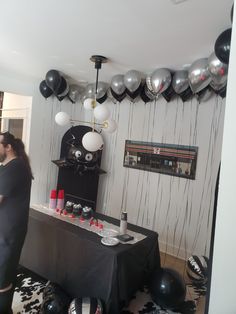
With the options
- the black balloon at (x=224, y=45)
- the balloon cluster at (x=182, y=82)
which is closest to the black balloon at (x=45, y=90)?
the balloon cluster at (x=182, y=82)

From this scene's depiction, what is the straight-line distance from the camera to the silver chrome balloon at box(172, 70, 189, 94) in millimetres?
2604

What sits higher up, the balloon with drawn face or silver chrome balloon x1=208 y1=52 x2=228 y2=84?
silver chrome balloon x1=208 y1=52 x2=228 y2=84

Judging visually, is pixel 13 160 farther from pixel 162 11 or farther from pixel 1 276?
pixel 162 11

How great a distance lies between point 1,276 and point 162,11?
2093mm

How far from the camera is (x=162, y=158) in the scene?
335 centimetres

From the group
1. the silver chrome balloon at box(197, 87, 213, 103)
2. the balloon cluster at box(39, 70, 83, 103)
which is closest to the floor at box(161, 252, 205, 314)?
the silver chrome balloon at box(197, 87, 213, 103)

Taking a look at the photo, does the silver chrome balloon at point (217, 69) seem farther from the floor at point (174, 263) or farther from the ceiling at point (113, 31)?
the floor at point (174, 263)

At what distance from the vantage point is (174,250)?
328 centimetres

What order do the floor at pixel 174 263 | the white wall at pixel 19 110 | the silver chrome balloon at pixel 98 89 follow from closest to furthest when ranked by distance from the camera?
the floor at pixel 174 263 → the silver chrome balloon at pixel 98 89 → the white wall at pixel 19 110

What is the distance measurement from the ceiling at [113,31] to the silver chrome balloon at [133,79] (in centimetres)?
7

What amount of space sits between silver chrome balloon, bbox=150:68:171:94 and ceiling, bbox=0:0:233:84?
79 mm

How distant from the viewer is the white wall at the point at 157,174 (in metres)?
2.99

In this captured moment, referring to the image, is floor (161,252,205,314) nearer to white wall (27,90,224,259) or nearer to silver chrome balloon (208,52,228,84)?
white wall (27,90,224,259)

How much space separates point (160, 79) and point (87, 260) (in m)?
1.95
